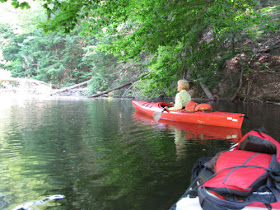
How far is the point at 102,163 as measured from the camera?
11.4 feet

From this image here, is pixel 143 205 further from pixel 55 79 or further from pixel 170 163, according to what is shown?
pixel 55 79

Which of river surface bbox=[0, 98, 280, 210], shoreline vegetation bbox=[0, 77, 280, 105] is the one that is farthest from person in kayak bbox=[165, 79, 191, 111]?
shoreline vegetation bbox=[0, 77, 280, 105]

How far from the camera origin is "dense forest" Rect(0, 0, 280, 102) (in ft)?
17.1

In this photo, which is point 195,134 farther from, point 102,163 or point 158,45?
point 102,163

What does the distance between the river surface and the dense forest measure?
2.10m

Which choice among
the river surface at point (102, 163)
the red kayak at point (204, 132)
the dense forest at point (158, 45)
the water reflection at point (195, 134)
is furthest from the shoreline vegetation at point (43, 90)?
the river surface at point (102, 163)

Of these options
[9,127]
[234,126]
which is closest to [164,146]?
[234,126]

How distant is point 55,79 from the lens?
32.0 metres

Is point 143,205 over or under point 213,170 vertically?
under

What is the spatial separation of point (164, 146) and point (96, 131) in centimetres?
211

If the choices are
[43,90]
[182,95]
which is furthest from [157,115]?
[43,90]

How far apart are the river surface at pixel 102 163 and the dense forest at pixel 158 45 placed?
2102 millimetres

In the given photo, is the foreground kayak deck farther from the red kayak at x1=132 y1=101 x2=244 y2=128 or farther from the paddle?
the paddle

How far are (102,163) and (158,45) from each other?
357 cm
